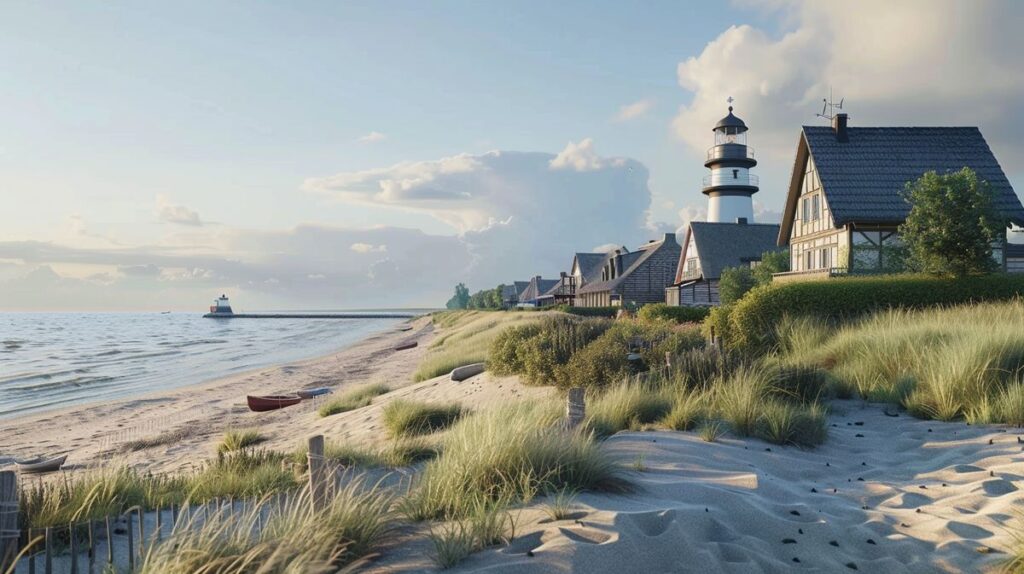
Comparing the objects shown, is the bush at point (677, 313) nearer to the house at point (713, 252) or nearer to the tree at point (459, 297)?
the house at point (713, 252)

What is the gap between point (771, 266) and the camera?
127 feet

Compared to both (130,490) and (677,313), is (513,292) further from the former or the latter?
(130,490)

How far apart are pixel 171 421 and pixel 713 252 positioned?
1400 inches

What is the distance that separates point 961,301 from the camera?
2050 cm

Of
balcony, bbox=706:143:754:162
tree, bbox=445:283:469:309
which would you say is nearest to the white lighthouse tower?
balcony, bbox=706:143:754:162

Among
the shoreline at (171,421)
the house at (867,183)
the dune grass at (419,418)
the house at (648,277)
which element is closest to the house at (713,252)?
the house at (648,277)

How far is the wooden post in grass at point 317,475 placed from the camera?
5.03 m

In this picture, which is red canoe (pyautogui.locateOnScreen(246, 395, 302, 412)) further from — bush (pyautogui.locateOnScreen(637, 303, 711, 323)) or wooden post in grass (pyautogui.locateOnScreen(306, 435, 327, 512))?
wooden post in grass (pyautogui.locateOnScreen(306, 435, 327, 512))

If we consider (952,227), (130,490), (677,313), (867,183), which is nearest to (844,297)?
(952,227)

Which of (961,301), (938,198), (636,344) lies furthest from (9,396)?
(938,198)

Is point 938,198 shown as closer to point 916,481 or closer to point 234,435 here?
point 916,481

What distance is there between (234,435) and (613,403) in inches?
324

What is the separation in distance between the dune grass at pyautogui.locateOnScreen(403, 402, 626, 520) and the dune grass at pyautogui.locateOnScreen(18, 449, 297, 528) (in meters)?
1.40

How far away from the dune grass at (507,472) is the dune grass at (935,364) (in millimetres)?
5943
